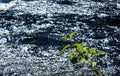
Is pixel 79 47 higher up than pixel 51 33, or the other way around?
pixel 79 47

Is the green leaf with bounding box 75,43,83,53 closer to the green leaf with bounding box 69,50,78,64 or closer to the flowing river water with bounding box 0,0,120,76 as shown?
the green leaf with bounding box 69,50,78,64

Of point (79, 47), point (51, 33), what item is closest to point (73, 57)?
point (79, 47)

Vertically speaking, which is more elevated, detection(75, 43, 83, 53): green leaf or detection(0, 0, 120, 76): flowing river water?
detection(75, 43, 83, 53): green leaf

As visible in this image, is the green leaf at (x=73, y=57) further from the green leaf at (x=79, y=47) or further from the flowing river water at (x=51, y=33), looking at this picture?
the flowing river water at (x=51, y=33)

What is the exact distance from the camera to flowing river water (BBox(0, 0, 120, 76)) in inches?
281

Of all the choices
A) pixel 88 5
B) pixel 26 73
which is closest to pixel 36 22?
pixel 88 5

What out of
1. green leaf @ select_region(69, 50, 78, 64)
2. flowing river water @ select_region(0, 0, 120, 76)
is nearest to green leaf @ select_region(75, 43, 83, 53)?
green leaf @ select_region(69, 50, 78, 64)

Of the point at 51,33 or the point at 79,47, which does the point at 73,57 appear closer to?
the point at 79,47

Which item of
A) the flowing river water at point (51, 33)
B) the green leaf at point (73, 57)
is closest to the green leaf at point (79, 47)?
the green leaf at point (73, 57)

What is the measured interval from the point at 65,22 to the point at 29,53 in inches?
125

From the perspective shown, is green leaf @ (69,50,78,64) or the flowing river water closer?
green leaf @ (69,50,78,64)

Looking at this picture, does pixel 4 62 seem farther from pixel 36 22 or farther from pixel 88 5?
pixel 88 5

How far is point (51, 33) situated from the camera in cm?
979

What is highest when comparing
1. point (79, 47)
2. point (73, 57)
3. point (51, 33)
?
point (79, 47)
